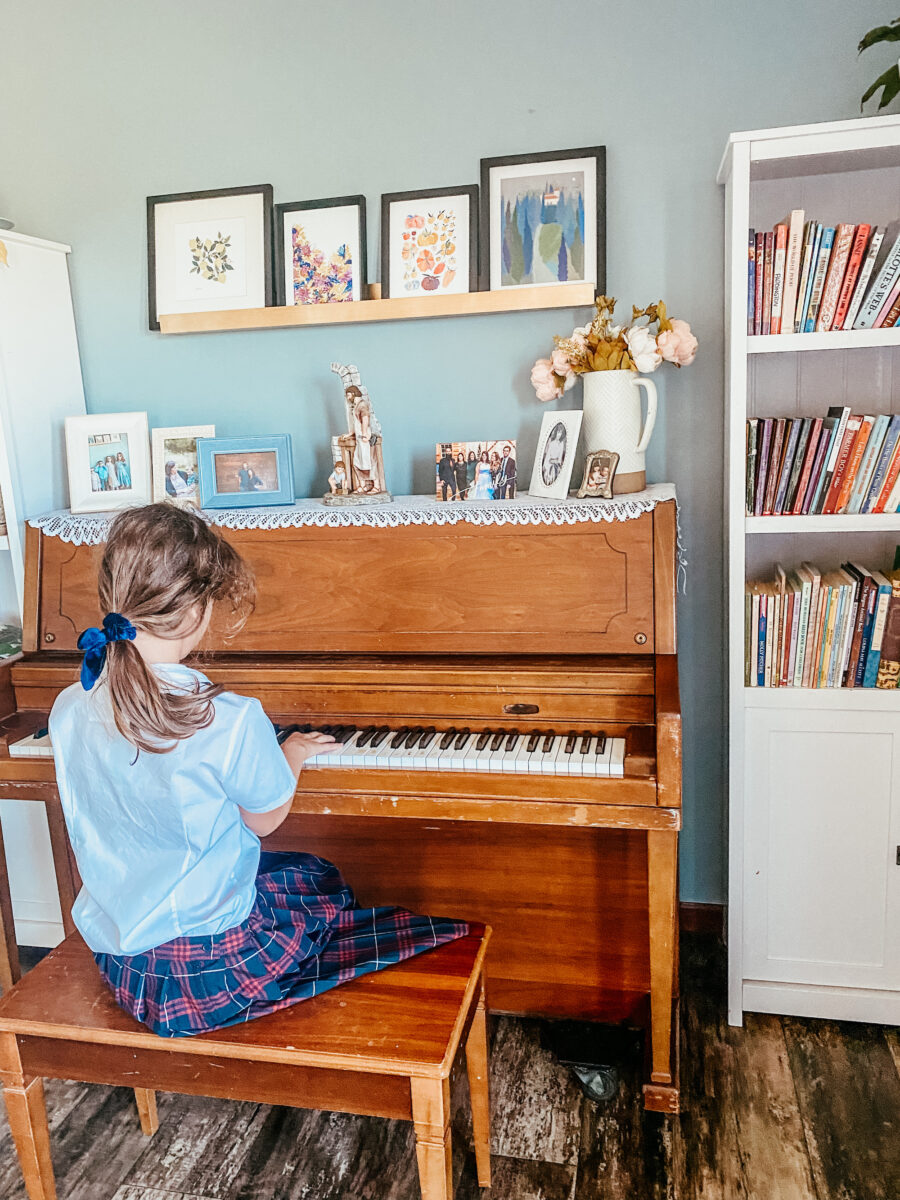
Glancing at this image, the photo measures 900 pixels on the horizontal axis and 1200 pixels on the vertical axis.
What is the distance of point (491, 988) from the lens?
2.13 meters

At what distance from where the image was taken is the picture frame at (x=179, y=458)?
227 cm

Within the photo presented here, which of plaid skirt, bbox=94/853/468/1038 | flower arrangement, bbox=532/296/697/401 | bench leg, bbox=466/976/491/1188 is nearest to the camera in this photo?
plaid skirt, bbox=94/853/468/1038

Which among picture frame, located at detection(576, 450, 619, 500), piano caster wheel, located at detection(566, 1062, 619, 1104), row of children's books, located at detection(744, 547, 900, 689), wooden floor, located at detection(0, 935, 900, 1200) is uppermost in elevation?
picture frame, located at detection(576, 450, 619, 500)

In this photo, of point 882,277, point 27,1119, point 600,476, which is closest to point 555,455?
point 600,476

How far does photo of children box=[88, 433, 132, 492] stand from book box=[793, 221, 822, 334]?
5.23 ft

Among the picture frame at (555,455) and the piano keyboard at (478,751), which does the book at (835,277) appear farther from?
the piano keyboard at (478,751)

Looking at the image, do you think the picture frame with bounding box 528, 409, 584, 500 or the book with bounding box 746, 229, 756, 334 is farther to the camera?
the picture frame with bounding box 528, 409, 584, 500

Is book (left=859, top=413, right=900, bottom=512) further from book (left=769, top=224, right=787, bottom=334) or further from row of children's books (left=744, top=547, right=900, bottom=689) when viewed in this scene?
book (left=769, top=224, right=787, bottom=334)

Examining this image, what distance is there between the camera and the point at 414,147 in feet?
7.41

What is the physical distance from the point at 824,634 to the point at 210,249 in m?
1.78

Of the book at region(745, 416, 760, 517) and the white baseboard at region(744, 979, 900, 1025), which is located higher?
the book at region(745, 416, 760, 517)

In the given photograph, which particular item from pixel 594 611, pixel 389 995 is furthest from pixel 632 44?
pixel 389 995

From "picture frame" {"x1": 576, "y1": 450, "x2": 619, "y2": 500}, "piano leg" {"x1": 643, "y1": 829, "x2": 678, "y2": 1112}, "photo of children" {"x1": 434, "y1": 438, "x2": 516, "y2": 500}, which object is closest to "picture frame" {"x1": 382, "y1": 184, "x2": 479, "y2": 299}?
"photo of children" {"x1": 434, "y1": 438, "x2": 516, "y2": 500}

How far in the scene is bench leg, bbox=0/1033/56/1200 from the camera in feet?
4.67
